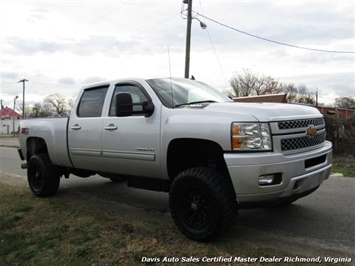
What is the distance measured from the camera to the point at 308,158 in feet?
13.6

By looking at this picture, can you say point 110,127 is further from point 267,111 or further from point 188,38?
point 188,38

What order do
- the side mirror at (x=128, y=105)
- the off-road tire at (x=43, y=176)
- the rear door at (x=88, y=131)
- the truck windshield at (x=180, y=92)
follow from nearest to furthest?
the side mirror at (x=128, y=105) < the truck windshield at (x=180, y=92) < the rear door at (x=88, y=131) < the off-road tire at (x=43, y=176)

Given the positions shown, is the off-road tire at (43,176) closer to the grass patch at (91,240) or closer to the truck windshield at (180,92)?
the grass patch at (91,240)

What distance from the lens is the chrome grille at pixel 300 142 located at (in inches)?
157

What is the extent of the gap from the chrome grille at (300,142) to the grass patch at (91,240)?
1.09 meters

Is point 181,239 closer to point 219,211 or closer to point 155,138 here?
point 219,211

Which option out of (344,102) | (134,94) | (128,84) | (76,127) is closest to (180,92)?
(134,94)

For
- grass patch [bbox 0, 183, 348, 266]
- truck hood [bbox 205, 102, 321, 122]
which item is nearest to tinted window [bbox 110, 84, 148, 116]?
truck hood [bbox 205, 102, 321, 122]

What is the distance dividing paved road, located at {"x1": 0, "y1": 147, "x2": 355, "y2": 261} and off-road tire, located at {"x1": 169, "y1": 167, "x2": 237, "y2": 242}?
0.42m

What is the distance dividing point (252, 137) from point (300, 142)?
2.21ft

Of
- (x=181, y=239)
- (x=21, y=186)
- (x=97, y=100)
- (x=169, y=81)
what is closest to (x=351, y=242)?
(x=181, y=239)

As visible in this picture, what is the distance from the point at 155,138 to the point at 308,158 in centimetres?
177

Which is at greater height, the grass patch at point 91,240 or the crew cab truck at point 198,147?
the crew cab truck at point 198,147

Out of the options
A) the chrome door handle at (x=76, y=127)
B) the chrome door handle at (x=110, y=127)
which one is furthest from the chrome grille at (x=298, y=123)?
the chrome door handle at (x=76, y=127)
